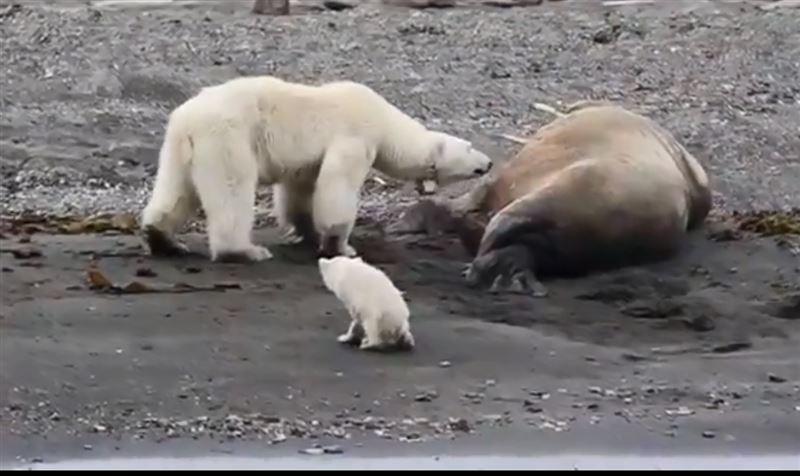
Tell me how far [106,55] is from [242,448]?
893 centimetres

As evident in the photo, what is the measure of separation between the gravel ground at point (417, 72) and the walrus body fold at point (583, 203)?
116 cm

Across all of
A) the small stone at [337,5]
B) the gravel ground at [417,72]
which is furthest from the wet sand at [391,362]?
the small stone at [337,5]

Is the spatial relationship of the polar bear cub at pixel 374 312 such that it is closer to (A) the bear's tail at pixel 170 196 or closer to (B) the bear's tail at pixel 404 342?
(B) the bear's tail at pixel 404 342

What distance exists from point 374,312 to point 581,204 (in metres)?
1.65

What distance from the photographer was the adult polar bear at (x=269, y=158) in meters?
7.52

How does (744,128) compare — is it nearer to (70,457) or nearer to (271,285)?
(271,285)

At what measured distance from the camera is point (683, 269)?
7.87 metres

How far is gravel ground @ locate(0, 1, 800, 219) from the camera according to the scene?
10.8 meters

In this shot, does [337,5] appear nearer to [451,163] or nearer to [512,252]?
[451,163]

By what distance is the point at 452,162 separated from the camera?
829 centimetres

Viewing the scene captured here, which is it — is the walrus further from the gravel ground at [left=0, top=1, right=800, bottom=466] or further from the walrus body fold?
the gravel ground at [left=0, top=1, right=800, bottom=466]

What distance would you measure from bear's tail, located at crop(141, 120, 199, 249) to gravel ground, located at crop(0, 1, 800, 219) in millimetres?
1829

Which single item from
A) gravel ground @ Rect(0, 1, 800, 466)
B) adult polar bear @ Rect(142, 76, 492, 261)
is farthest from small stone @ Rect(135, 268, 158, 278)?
adult polar bear @ Rect(142, 76, 492, 261)

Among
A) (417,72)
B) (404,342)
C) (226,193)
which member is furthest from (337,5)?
(404,342)
